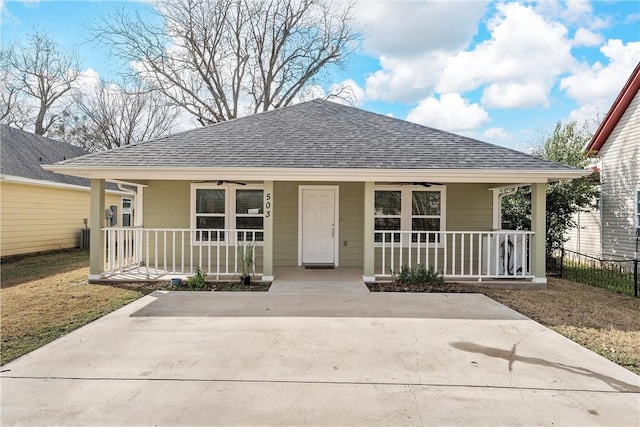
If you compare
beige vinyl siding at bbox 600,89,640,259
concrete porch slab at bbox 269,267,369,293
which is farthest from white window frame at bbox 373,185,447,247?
beige vinyl siding at bbox 600,89,640,259

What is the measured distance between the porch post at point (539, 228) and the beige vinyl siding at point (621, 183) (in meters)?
5.12

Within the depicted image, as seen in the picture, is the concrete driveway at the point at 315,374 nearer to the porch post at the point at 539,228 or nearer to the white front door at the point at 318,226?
Answer: the porch post at the point at 539,228

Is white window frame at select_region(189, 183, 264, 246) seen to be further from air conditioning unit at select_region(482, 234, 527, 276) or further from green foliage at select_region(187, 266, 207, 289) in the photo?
air conditioning unit at select_region(482, 234, 527, 276)

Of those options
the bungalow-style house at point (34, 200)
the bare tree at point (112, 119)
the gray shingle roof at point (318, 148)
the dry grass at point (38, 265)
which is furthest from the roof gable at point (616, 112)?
the bare tree at point (112, 119)

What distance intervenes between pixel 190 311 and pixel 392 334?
319 cm

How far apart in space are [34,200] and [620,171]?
1923 centimetres

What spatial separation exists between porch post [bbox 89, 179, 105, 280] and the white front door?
4667 millimetres

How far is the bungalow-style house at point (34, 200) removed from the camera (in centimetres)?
A: 1195

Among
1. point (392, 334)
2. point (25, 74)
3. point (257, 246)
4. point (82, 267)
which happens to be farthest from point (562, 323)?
point (25, 74)

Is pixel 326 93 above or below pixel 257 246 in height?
above

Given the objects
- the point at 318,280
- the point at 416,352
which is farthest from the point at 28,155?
the point at 416,352

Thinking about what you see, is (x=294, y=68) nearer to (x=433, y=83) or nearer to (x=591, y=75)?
(x=433, y=83)

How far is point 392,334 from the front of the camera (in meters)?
4.90

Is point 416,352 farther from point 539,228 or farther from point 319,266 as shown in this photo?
point 319,266
